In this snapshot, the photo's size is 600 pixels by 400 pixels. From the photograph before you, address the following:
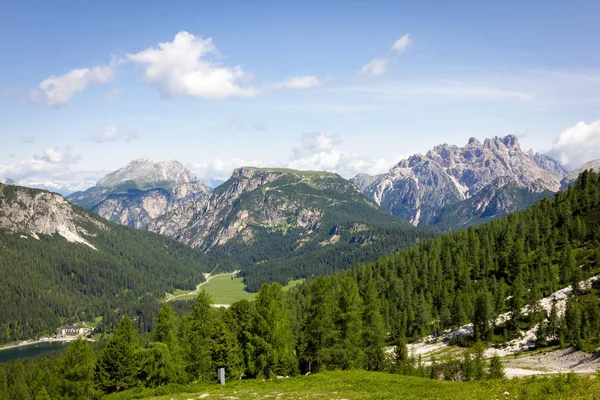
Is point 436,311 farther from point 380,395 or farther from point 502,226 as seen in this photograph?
point 380,395

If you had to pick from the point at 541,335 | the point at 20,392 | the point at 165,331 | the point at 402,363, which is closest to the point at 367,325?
the point at 402,363

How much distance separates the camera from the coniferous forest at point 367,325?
198ft

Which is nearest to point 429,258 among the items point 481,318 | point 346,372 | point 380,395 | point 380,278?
point 380,278

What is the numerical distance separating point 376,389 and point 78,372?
162ft

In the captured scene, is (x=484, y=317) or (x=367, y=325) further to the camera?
(x=484, y=317)

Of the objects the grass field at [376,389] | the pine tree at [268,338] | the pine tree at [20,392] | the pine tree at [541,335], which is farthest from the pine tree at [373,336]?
the pine tree at [20,392]

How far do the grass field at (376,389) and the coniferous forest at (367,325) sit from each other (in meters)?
10.9

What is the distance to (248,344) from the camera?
58.2m

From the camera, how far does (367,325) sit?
7150cm

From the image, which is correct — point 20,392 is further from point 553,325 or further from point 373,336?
point 553,325

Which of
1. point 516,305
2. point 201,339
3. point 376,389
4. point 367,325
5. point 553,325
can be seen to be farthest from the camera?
point 516,305

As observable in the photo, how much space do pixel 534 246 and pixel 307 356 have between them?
463ft

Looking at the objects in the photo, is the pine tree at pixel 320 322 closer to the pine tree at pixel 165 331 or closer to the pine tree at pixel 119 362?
the pine tree at pixel 165 331

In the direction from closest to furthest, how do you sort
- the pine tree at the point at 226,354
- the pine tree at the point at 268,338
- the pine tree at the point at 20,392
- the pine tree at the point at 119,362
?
1. the pine tree at the point at 268,338
2. the pine tree at the point at 226,354
3. the pine tree at the point at 119,362
4. the pine tree at the point at 20,392
